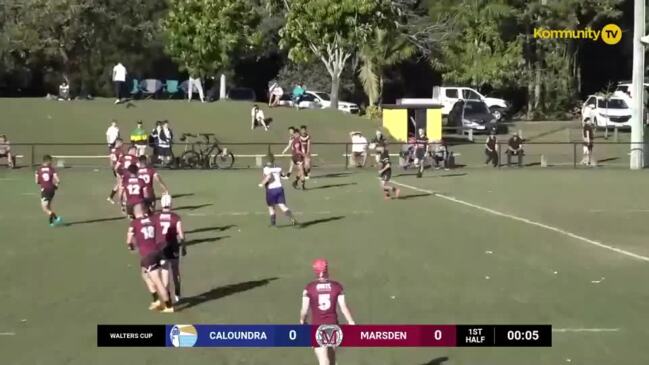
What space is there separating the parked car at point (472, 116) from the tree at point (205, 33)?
36.1ft

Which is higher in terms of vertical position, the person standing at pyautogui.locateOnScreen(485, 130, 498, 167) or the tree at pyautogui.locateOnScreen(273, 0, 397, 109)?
the tree at pyautogui.locateOnScreen(273, 0, 397, 109)

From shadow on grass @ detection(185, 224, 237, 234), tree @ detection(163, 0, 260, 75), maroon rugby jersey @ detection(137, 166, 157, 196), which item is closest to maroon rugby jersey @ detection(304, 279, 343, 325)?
maroon rugby jersey @ detection(137, 166, 157, 196)

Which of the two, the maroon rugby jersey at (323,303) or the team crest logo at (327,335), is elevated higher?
the maroon rugby jersey at (323,303)

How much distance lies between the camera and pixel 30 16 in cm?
5488

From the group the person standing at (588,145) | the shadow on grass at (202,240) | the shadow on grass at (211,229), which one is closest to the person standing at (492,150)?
the person standing at (588,145)

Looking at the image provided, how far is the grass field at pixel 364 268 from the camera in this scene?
13055 mm

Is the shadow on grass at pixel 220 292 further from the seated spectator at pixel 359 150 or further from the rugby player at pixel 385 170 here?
the seated spectator at pixel 359 150

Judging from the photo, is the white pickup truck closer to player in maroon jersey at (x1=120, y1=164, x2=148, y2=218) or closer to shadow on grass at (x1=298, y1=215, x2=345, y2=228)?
shadow on grass at (x1=298, y1=215, x2=345, y2=228)

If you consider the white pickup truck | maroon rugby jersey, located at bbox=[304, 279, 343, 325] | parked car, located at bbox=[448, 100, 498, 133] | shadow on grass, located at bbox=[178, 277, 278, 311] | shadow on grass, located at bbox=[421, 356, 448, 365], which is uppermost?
the white pickup truck

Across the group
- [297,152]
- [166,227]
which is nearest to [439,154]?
[297,152]

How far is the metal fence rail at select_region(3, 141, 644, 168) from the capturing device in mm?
43250

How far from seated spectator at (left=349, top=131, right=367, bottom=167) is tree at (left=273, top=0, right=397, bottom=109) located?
10.3m

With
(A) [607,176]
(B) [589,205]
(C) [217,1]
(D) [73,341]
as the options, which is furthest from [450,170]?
(D) [73,341]

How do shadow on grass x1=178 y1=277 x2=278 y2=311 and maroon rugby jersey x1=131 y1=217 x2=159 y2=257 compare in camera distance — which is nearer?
maroon rugby jersey x1=131 y1=217 x2=159 y2=257
